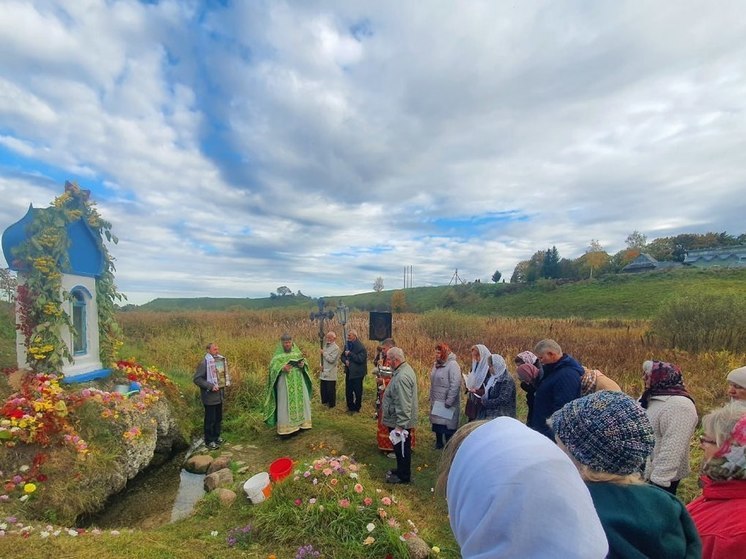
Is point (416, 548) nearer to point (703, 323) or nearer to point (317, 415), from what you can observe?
point (317, 415)

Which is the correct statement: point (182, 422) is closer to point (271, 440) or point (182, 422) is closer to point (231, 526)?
point (271, 440)

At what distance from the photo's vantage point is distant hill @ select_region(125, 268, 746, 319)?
33125mm

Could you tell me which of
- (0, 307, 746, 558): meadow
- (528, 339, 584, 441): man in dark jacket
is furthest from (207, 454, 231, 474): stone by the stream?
(528, 339, 584, 441): man in dark jacket

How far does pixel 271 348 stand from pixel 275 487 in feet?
26.2

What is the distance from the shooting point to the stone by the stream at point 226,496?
179 inches

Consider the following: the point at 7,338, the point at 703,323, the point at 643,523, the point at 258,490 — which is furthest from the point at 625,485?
the point at 703,323

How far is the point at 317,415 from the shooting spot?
27.4 feet

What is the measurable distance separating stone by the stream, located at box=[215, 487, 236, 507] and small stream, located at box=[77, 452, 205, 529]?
0.45 meters

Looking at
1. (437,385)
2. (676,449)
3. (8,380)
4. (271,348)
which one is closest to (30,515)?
(8,380)

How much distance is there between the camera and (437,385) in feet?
19.7

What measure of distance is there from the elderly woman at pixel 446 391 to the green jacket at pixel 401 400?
2.51 feet

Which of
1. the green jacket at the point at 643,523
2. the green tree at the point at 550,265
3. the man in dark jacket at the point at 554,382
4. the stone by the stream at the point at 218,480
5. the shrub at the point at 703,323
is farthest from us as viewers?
the green tree at the point at 550,265

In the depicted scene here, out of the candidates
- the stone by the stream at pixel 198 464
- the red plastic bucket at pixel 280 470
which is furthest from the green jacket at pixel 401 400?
the stone by the stream at pixel 198 464

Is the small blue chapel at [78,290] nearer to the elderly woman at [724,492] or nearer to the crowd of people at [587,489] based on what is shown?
the crowd of people at [587,489]
